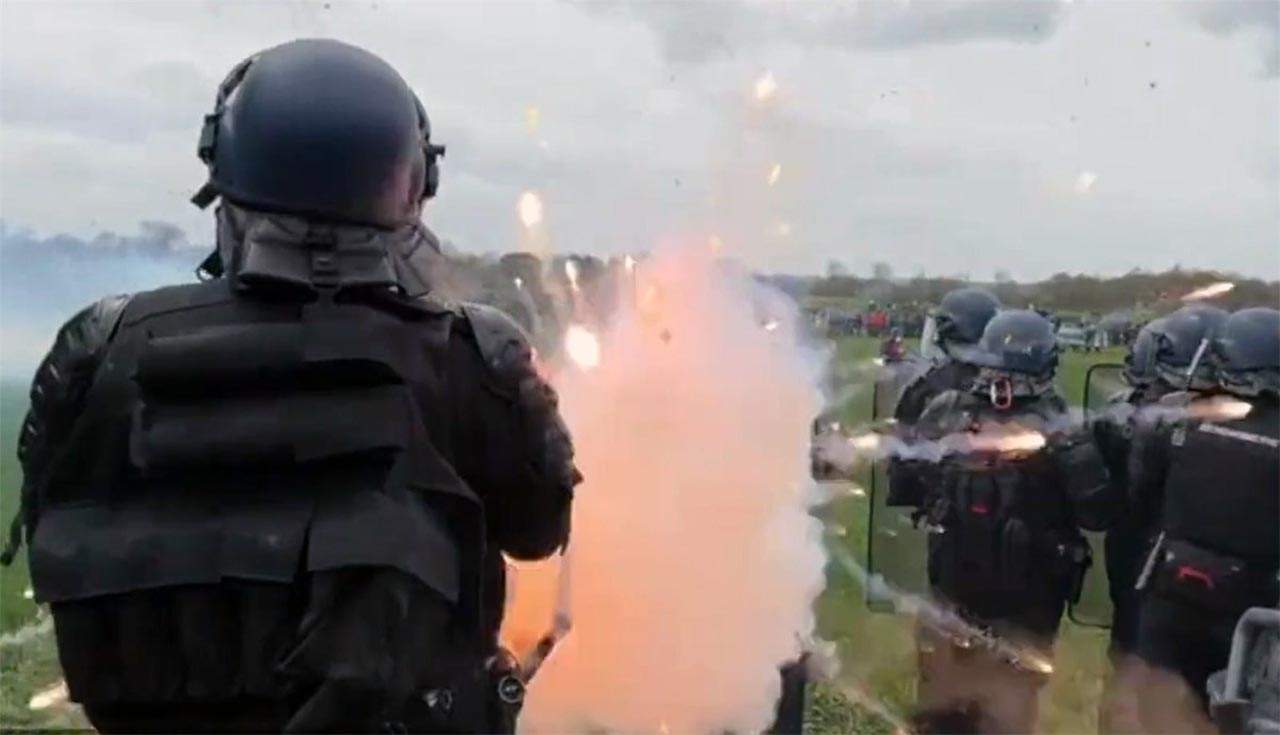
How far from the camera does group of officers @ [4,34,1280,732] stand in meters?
2.64

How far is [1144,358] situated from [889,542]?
5.27 feet

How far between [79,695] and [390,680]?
543 millimetres

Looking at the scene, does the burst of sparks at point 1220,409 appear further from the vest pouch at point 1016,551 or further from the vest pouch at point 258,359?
the vest pouch at point 258,359

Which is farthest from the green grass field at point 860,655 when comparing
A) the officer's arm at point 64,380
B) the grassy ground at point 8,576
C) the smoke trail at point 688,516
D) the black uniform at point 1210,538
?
the officer's arm at point 64,380

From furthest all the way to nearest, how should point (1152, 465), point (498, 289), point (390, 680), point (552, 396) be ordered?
point (1152, 465) < point (498, 289) < point (552, 396) < point (390, 680)

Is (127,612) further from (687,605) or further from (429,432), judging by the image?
(687,605)

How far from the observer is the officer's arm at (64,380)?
2787mm

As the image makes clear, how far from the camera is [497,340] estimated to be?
2.86 metres

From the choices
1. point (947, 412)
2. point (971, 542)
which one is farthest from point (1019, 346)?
point (971, 542)

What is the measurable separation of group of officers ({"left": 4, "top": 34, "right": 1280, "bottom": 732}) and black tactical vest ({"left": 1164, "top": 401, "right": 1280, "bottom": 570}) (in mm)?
4895

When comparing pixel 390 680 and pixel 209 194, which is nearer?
pixel 390 680

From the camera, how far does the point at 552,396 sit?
296 centimetres

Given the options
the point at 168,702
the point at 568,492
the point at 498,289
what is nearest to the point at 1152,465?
the point at 498,289

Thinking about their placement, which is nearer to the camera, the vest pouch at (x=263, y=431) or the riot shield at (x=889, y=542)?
the vest pouch at (x=263, y=431)
